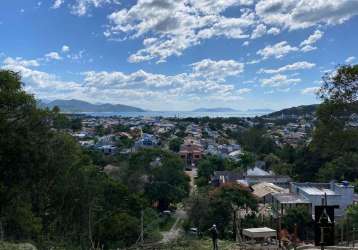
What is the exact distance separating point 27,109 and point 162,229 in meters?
15.8

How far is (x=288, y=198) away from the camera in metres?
27.8

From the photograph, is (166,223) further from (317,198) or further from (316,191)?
(316,191)

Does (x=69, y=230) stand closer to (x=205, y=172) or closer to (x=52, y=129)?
(x=52, y=129)

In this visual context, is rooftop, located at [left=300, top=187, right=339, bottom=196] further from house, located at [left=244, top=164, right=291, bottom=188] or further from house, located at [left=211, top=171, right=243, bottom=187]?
house, located at [left=211, top=171, right=243, bottom=187]

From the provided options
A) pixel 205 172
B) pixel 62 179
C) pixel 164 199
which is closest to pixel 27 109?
pixel 62 179

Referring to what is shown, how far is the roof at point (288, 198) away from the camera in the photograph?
26.6 m

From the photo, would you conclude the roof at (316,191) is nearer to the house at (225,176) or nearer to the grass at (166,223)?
the grass at (166,223)

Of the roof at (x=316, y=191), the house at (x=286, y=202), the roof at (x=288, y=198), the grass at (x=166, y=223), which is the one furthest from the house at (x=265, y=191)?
the grass at (x=166, y=223)

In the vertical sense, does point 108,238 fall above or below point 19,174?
below

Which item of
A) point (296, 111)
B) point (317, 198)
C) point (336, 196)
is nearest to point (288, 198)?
point (317, 198)

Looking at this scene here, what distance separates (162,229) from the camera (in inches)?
1037

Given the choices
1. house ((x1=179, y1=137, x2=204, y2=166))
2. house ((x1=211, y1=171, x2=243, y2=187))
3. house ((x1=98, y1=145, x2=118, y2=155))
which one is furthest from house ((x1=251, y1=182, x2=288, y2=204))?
house ((x1=98, y1=145, x2=118, y2=155))

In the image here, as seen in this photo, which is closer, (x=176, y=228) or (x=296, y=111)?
(x=176, y=228)

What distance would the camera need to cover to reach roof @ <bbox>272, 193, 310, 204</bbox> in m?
26.6
